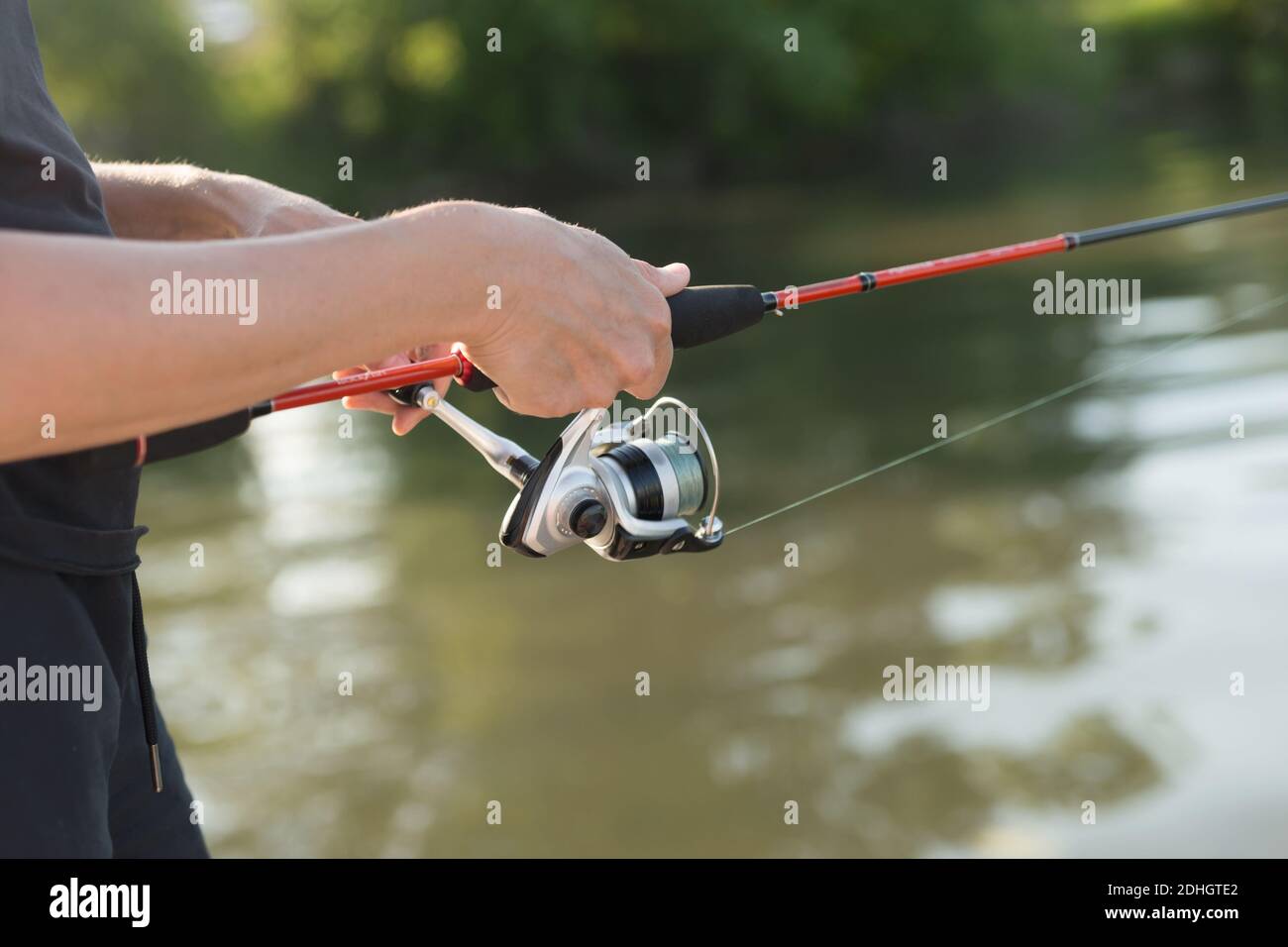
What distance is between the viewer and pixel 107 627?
140 centimetres

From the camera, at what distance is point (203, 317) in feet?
3.70

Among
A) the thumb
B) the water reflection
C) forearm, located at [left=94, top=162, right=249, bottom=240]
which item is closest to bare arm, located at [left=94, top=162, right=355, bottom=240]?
forearm, located at [left=94, top=162, right=249, bottom=240]

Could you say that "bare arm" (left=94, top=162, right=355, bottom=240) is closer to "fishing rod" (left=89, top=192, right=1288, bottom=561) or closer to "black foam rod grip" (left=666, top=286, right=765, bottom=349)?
"fishing rod" (left=89, top=192, right=1288, bottom=561)

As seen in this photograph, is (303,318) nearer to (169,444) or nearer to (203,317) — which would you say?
(203,317)

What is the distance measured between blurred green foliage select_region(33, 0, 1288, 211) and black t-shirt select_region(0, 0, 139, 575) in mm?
18401

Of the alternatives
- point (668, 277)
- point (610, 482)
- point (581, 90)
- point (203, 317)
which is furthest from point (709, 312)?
point (581, 90)

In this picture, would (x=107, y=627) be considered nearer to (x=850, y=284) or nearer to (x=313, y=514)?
(x=850, y=284)

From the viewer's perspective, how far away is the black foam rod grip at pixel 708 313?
1.72 metres

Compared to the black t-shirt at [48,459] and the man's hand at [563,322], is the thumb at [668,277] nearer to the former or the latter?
the man's hand at [563,322]

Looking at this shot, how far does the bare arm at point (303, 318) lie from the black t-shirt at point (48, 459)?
155 mm

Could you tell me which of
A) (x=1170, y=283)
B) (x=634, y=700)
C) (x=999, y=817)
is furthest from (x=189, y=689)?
(x=1170, y=283)

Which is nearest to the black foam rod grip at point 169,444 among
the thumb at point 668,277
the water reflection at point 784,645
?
the thumb at point 668,277

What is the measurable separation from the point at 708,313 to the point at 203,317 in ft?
2.49

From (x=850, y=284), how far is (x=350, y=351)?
3.30 feet
